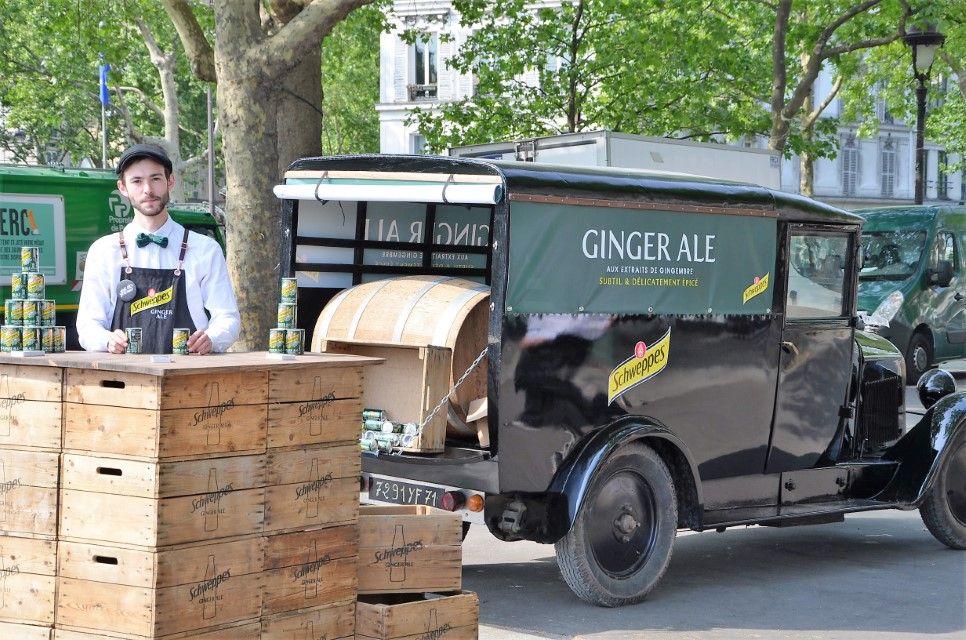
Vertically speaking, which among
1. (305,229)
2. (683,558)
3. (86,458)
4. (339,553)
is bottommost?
(683,558)

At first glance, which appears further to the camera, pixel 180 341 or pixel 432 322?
pixel 432 322

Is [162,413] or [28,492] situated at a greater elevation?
[162,413]

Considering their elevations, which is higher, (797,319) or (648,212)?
(648,212)

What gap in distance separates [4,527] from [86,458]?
45 centimetres

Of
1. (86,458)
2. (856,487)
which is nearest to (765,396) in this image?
(856,487)

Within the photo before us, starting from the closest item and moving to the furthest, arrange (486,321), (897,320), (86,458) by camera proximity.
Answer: (86,458) < (486,321) < (897,320)

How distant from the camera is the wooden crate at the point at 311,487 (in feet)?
16.6

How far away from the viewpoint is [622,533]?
298 inches

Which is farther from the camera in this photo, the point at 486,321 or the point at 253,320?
the point at 253,320

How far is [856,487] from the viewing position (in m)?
9.15

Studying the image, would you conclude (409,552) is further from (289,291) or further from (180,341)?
(180,341)

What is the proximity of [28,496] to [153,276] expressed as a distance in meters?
1.17

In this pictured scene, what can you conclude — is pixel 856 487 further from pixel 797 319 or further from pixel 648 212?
pixel 648 212

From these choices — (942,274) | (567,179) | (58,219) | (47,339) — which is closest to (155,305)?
(47,339)
